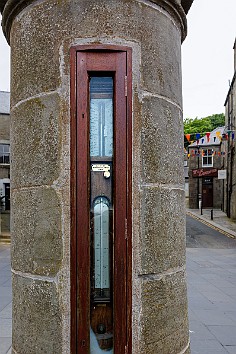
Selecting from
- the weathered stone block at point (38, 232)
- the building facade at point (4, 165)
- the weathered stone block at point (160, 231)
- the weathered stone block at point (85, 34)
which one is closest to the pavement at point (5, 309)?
the weathered stone block at point (38, 232)

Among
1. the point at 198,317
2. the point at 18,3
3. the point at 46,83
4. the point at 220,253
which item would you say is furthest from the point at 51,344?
the point at 220,253

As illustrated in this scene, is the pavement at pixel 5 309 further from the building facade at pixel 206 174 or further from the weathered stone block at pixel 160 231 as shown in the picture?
the building facade at pixel 206 174

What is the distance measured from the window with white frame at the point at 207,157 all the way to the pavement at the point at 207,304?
946 inches

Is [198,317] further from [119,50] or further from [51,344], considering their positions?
[119,50]

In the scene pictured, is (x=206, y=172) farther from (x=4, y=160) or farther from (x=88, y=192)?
(x=88, y=192)

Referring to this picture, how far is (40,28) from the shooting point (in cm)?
268

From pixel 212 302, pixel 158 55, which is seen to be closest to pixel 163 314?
pixel 158 55

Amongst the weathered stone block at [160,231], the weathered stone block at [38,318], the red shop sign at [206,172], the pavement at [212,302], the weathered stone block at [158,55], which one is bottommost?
the pavement at [212,302]

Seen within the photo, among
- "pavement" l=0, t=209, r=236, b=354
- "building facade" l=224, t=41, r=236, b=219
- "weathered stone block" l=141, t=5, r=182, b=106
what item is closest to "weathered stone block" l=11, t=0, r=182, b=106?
"weathered stone block" l=141, t=5, r=182, b=106

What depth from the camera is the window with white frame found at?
3544 centimetres

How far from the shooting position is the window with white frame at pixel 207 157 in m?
35.4

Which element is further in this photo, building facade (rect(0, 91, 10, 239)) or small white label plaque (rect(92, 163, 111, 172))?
building facade (rect(0, 91, 10, 239))

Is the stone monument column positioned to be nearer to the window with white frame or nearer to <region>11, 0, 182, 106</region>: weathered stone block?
<region>11, 0, 182, 106</region>: weathered stone block

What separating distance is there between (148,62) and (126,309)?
5.60 ft
